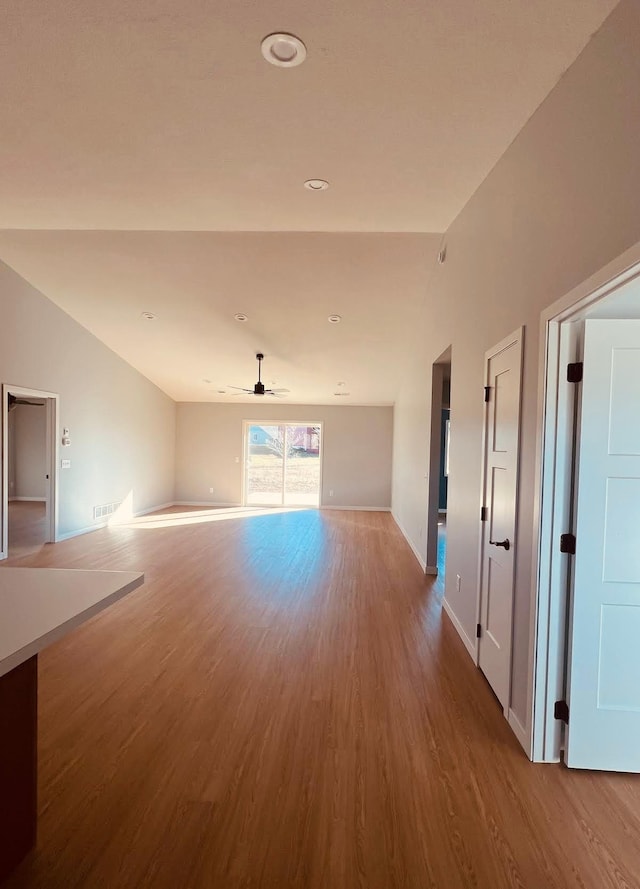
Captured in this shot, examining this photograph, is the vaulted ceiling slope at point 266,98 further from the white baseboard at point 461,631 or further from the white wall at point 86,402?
the white baseboard at point 461,631

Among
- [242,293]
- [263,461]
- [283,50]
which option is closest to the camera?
[283,50]

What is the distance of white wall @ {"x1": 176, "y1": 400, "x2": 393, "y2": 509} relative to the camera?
10.2m

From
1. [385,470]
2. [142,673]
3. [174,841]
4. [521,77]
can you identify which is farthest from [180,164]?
[385,470]

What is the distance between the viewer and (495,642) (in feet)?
8.86

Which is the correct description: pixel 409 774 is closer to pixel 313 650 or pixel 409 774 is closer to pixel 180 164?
pixel 313 650

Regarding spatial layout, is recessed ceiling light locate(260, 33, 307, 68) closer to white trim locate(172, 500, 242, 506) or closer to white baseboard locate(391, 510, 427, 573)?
white baseboard locate(391, 510, 427, 573)

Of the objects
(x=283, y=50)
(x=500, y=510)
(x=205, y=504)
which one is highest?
(x=283, y=50)

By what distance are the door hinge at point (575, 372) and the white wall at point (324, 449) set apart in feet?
26.7

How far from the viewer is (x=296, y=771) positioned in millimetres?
2027

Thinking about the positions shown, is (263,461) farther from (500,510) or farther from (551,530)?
(551,530)

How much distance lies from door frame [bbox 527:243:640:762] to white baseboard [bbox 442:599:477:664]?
3.17 feet

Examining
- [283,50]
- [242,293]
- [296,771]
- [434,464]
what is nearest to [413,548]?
[434,464]

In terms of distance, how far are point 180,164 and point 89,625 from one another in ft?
11.0

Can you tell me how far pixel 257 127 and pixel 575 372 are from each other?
6.65 ft
